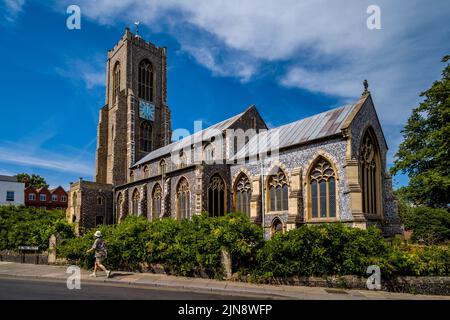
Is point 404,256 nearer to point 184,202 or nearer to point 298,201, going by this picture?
point 298,201

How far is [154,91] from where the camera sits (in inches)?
1758

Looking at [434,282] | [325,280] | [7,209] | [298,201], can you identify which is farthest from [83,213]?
[434,282]

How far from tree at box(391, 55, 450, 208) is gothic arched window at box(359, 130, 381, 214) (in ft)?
25.6

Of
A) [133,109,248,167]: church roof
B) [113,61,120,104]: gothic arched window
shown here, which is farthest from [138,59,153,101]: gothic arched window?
[133,109,248,167]: church roof

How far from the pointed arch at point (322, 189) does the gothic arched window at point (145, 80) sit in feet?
104

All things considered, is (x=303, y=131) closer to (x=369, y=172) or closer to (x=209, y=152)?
(x=369, y=172)

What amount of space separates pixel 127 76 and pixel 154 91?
4410 mm

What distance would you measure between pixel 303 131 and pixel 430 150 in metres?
12.3

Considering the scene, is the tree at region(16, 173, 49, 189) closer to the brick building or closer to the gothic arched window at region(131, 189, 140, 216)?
the brick building

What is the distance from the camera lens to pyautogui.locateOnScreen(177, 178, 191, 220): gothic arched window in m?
24.3

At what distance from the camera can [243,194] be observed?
22.7 metres

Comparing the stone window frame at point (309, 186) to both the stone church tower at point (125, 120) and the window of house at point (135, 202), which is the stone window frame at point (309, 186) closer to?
the window of house at point (135, 202)
